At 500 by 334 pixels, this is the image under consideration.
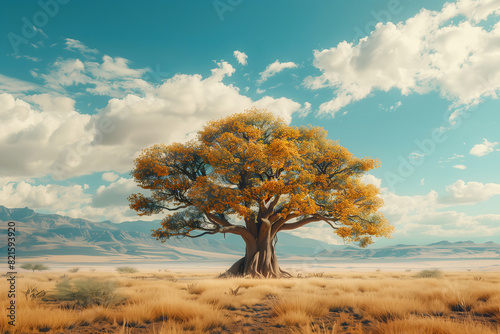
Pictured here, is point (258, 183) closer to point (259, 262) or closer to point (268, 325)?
point (259, 262)

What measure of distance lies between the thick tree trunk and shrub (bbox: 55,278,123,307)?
16517mm

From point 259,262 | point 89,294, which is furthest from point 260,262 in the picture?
point 89,294

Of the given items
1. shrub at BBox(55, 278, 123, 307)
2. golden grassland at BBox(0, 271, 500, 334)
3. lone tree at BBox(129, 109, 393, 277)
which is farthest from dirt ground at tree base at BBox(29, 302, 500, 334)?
lone tree at BBox(129, 109, 393, 277)

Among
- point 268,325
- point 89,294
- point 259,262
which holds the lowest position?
point 259,262

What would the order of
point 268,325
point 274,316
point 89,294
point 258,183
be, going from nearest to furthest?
point 268,325 → point 274,316 → point 89,294 → point 258,183

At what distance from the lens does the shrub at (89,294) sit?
10258mm

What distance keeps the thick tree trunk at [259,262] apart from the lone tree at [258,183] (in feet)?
0.26

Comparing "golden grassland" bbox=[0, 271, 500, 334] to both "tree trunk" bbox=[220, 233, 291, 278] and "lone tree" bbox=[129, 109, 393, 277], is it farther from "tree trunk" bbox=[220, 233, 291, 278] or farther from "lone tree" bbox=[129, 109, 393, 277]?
"tree trunk" bbox=[220, 233, 291, 278]

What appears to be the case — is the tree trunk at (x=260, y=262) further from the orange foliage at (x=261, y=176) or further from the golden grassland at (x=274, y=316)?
the golden grassland at (x=274, y=316)

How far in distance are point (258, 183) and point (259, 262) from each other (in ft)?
24.6

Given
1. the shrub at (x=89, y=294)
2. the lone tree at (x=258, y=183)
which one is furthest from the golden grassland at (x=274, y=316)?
the lone tree at (x=258, y=183)

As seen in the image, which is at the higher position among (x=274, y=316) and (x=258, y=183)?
(x=258, y=183)

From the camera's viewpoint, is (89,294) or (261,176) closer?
(89,294)

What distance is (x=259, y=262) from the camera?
27078 mm
